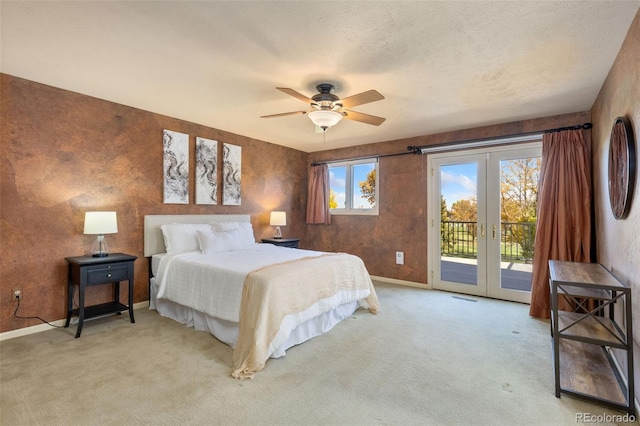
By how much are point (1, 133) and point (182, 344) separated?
8.62ft

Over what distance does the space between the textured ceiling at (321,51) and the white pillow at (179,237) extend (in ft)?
5.05

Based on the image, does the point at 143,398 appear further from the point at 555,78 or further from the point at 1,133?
the point at 555,78

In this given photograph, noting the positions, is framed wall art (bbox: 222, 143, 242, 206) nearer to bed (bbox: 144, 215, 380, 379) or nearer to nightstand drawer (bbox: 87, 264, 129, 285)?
bed (bbox: 144, 215, 380, 379)

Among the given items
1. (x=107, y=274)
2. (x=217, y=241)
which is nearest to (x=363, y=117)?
(x=217, y=241)

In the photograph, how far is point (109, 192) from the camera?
11.7 feet

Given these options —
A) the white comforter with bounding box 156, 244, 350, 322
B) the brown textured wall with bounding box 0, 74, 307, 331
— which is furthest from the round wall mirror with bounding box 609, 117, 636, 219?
the brown textured wall with bounding box 0, 74, 307, 331

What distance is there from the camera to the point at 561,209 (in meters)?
3.55

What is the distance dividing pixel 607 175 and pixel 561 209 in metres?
0.91

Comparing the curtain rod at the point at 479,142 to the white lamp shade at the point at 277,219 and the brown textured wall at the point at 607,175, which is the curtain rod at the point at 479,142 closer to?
the brown textured wall at the point at 607,175

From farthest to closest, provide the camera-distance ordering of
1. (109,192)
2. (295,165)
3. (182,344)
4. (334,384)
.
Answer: (295,165) → (109,192) → (182,344) → (334,384)

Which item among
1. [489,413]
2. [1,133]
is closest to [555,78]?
[489,413]

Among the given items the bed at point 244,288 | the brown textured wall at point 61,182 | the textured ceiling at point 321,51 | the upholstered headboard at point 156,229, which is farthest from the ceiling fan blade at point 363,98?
the upholstered headboard at point 156,229

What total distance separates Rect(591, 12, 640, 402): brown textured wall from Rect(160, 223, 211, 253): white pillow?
13.8 feet

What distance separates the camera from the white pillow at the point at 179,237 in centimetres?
382
